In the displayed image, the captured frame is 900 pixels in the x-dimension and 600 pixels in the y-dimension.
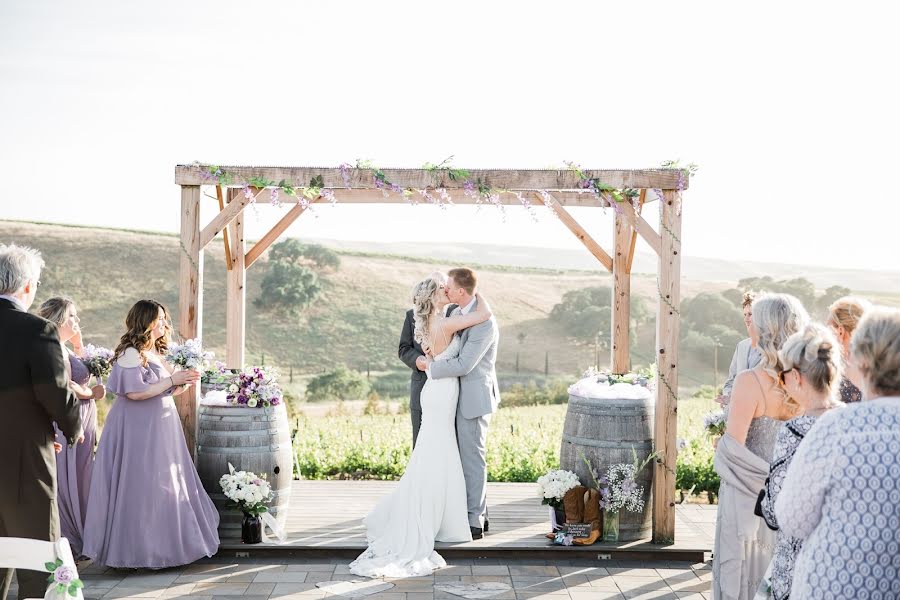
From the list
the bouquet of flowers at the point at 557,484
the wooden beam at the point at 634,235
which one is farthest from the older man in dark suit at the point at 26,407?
the wooden beam at the point at 634,235

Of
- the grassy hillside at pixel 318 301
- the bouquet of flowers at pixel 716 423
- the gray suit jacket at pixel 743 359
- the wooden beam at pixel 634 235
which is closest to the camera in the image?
the bouquet of flowers at pixel 716 423

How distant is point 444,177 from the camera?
5.73m

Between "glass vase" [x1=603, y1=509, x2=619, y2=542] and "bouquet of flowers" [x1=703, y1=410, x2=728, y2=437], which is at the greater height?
"bouquet of flowers" [x1=703, y1=410, x2=728, y2=437]

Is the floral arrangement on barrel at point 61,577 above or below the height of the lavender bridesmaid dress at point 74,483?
above

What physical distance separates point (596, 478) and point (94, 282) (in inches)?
1240

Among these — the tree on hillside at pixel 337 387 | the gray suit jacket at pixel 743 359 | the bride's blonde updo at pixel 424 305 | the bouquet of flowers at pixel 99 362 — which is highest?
the bride's blonde updo at pixel 424 305

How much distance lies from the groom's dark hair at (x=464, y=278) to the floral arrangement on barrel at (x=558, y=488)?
133 cm

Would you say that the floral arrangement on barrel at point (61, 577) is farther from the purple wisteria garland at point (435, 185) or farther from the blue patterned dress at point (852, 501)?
the purple wisteria garland at point (435, 185)

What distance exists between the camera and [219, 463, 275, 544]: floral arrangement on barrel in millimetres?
5402

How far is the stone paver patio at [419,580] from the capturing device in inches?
190

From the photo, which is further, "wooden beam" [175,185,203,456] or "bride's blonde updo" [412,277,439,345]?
"bride's blonde updo" [412,277,439,345]

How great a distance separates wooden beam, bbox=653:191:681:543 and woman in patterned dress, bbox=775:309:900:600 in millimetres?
3283

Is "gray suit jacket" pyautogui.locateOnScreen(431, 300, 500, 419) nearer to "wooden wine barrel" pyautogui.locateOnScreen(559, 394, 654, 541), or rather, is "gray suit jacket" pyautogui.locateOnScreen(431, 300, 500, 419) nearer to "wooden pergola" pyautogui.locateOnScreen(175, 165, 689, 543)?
"wooden wine barrel" pyautogui.locateOnScreen(559, 394, 654, 541)

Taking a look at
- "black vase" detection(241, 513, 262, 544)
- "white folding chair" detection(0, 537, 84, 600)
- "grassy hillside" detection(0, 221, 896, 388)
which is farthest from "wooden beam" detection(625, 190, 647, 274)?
"grassy hillside" detection(0, 221, 896, 388)
